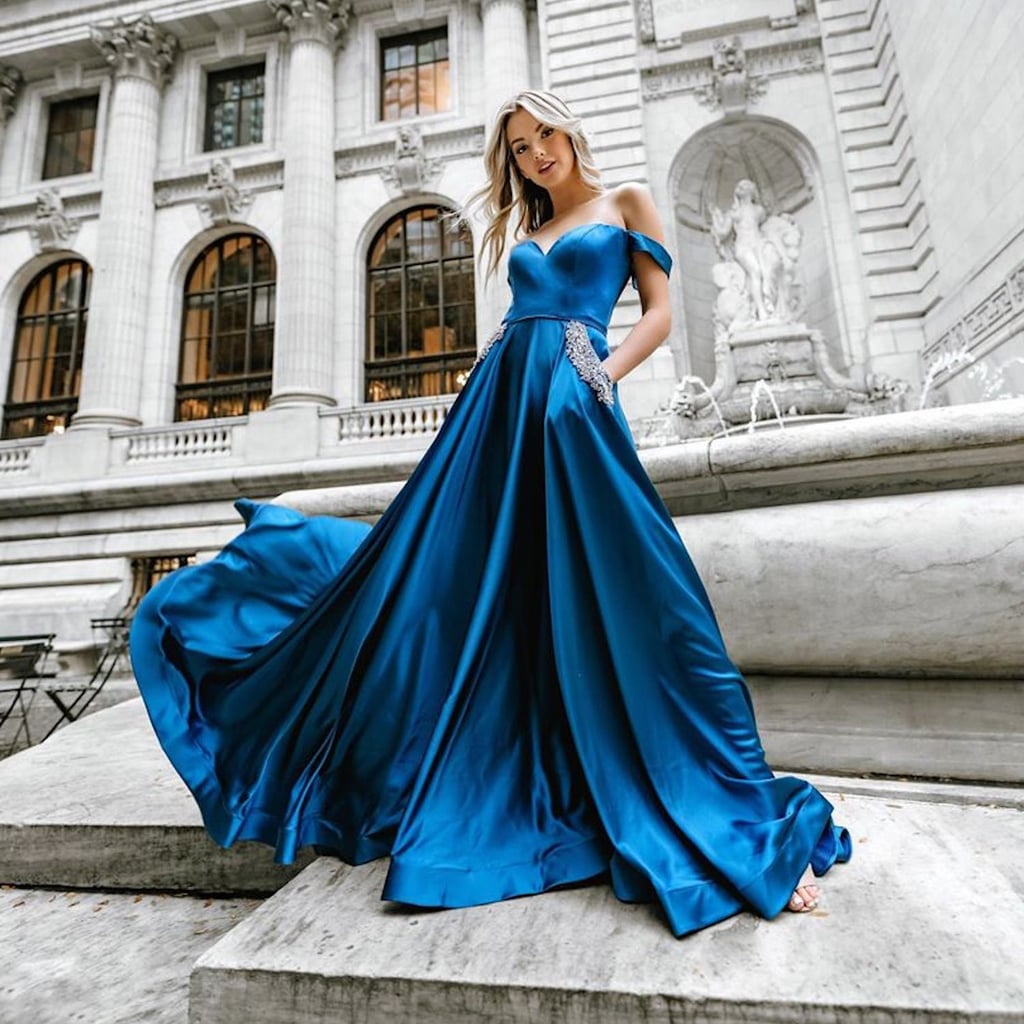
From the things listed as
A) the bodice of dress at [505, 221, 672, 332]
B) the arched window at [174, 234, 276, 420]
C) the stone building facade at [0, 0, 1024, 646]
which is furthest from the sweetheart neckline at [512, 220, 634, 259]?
the arched window at [174, 234, 276, 420]

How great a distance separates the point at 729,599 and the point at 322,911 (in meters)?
1.51

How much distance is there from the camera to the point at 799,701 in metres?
2.23

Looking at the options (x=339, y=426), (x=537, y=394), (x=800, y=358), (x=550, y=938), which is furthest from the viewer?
(x=339, y=426)

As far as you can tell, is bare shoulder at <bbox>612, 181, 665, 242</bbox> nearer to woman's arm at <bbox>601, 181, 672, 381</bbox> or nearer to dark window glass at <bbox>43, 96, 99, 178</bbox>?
woman's arm at <bbox>601, 181, 672, 381</bbox>

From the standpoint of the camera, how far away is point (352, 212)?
13203 mm

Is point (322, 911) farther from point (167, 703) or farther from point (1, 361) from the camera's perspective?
point (1, 361)

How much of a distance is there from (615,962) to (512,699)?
601 mm

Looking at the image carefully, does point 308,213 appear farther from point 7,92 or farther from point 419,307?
point 7,92

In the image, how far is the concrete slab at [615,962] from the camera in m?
0.95

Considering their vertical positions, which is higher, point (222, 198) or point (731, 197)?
point (222, 198)

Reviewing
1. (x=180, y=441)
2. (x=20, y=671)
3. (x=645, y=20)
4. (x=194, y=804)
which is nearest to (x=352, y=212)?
(x=180, y=441)

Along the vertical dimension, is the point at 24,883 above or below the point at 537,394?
below

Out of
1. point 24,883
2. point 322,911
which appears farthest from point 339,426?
point 322,911

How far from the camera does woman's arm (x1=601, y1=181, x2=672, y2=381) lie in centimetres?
176
